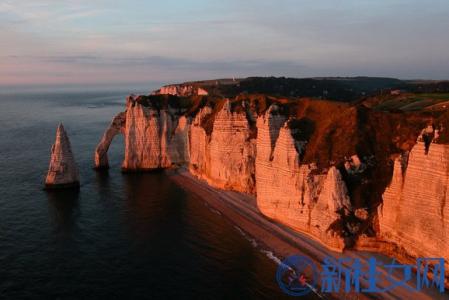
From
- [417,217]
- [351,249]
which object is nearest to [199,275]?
[351,249]

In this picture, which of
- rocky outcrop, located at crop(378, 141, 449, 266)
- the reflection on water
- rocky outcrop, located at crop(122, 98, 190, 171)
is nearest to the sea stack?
the reflection on water

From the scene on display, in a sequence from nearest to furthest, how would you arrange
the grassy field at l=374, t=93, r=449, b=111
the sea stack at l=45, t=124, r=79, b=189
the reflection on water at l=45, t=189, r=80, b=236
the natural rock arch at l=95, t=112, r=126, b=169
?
the reflection on water at l=45, t=189, r=80, b=236 → the grassy field at l=374, t=93, r=449, b=111 → the sea stack at l=45, t=124, r=79, b=189 → the natural rock arch at l=95, t=112, r=126, b=169

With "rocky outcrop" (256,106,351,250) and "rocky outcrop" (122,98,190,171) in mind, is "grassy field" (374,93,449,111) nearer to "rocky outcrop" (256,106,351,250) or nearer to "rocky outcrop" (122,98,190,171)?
"rocky outcrop" (256,106,351,250)

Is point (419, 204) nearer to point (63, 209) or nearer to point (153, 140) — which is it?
point (63, 209)

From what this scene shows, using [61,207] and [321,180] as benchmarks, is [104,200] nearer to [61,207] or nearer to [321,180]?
[61,207]

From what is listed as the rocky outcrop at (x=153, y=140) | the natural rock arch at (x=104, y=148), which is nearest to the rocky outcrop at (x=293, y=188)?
the rocky outcrop at (x=153, y=140)

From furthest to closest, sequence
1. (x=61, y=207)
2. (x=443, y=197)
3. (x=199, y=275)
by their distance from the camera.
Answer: (x=61, y=207) < (x=199, y=275) < (x=443, y=197)

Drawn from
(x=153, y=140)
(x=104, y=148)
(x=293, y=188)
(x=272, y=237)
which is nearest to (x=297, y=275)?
→ (x=272, y=237)
